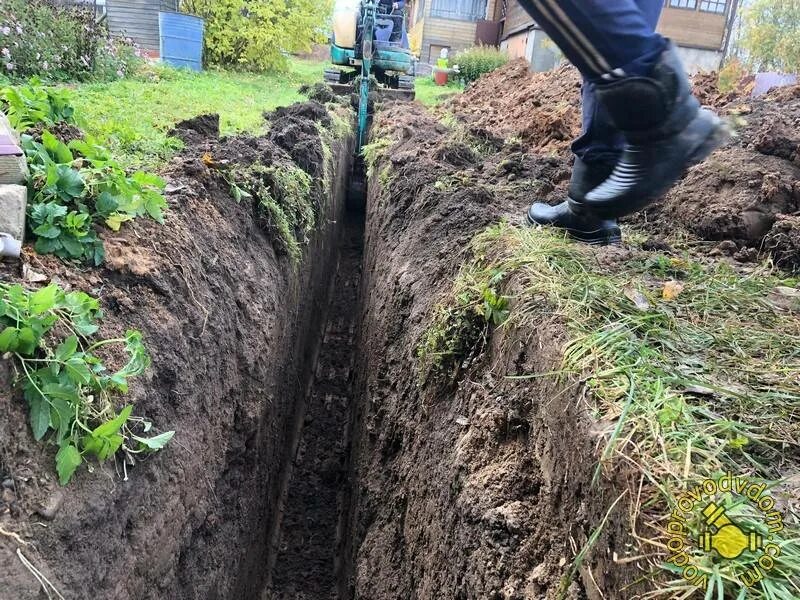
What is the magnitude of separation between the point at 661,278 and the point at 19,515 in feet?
7.93

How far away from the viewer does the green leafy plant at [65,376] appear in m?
1.60

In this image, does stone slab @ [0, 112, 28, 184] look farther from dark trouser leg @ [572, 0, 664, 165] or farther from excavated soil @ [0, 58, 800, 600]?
dark trouser leg @ [572, 0, 664, 165]

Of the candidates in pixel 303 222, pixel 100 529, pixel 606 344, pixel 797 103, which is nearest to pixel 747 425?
pixel 606 344

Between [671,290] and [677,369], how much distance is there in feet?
2.28

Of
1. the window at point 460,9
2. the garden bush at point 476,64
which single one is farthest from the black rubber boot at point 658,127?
the window at point 460,9

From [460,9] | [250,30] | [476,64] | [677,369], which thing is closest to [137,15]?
[250,30]

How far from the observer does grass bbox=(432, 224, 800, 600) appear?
1086mm

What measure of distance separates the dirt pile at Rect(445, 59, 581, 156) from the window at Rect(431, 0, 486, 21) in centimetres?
1247

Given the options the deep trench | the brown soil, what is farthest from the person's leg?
the deep trench

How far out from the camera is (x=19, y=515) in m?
1.47

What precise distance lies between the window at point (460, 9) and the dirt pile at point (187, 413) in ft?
73.8

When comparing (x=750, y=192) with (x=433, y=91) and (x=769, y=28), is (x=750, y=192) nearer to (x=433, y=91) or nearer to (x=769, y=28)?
(x=433, y=91)

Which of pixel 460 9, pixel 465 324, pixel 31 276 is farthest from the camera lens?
pixel 460 9

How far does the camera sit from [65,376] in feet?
5.52
